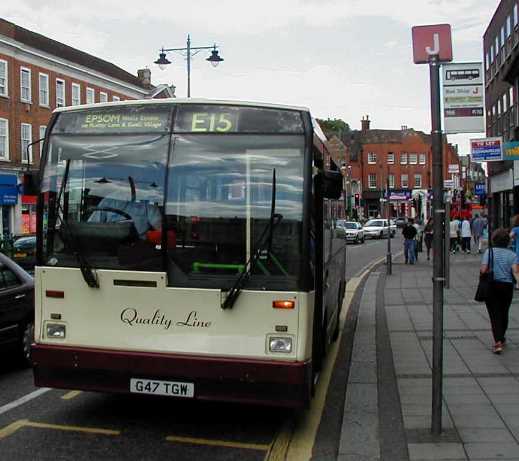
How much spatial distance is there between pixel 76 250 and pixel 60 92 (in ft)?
141

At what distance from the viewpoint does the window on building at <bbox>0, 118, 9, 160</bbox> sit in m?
40.4

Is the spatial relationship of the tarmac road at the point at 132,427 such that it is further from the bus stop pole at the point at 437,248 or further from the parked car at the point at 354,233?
the parked car at the point at 354,233

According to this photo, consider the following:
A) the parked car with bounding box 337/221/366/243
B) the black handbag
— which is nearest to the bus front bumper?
the black handbag

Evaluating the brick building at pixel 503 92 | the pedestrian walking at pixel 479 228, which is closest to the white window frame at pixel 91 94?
the brick building at pixel 503 92

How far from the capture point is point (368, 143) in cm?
10206

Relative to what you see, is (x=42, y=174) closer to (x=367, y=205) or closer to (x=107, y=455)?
(x=107, y=455)

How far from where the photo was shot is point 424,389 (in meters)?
6.98

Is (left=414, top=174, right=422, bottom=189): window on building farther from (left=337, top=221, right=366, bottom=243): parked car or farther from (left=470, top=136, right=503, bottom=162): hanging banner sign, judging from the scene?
(left=470, top=136, right=503, bottom=162): hanging banner sign

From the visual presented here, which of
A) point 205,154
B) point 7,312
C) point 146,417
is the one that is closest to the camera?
point 205,154

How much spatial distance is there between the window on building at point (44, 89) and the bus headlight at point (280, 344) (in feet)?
138

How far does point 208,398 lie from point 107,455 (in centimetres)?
86

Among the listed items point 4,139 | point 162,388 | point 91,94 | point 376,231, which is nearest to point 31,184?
point 162,388

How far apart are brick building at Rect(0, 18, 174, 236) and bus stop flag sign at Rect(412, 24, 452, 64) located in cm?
3447

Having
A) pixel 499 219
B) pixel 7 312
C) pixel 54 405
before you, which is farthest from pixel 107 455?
pixel 499 219
